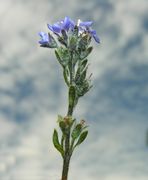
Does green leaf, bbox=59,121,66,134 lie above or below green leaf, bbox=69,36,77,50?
below

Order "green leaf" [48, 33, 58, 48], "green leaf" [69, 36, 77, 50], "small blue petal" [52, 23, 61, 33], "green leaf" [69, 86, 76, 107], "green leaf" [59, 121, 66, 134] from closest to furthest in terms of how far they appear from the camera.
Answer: "green leaf" [59, 121, 66, 134], "green leaf" [69, 86, 76, 107], "green leaf" [69, 36, 77, 50], "small blue petal" [52, 23, 61, 33], "green leaf" [48, 33, 58, 48]

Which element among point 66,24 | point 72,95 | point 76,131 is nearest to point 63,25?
point 66,24

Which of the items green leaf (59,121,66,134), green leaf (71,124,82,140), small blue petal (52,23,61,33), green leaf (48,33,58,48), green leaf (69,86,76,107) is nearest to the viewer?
green leaf (59,121,66,134)

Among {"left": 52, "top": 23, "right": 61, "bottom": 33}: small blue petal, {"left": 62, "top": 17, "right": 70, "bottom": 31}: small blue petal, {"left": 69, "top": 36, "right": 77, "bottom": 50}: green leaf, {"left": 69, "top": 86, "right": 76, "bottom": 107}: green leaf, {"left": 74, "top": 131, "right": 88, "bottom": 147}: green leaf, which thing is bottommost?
{"left": 74, "top": 131, "right": 88, "bottom": 147}: green leaf

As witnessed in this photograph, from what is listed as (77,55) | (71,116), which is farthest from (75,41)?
(71,116)

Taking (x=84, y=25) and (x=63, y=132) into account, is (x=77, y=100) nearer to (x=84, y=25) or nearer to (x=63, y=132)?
(x=63, y=132)

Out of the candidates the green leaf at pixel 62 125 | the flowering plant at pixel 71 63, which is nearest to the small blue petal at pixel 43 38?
the flowering plant at pixel 71 63

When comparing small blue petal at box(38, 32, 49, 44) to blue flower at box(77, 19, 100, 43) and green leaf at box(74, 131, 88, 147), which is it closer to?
blue flower at box(77, 19, 100, 43)

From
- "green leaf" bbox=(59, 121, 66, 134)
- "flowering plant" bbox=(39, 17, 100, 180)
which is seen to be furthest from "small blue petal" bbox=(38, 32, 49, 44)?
"green leaf" bbox=(59, 121, 66, 134)
